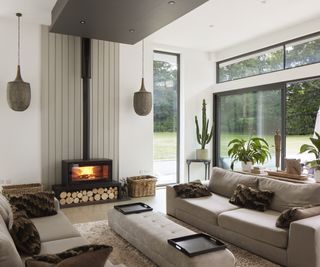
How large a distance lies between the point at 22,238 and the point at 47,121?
3.64m

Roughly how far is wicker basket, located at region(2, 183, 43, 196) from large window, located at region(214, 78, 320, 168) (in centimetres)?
437

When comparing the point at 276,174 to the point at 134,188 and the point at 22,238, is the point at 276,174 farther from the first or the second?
the point at 22,238

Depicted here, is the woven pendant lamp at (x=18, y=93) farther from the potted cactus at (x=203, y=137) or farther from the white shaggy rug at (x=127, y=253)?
the potted cactus at (x=203, y=137)

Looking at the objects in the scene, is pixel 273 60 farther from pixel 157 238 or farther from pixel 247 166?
pixel 157 238

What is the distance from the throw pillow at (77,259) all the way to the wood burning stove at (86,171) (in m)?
3.83

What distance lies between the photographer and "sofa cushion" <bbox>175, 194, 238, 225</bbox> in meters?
3.89

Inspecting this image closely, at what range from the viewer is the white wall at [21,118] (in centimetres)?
538

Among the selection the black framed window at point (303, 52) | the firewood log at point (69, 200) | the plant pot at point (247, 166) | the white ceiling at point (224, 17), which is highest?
the white ceiling at point (224, 17)

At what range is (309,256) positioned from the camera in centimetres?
280

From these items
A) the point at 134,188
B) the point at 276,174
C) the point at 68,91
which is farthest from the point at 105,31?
the point at 276,174

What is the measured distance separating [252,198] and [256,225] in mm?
605

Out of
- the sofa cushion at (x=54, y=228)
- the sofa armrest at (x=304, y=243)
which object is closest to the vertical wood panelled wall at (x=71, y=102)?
the sofa cushion at (x=54, y=228)

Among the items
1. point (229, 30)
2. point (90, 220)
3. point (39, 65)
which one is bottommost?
point (90, 220)

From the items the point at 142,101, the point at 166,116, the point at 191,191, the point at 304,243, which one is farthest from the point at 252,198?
the point at 166,116
